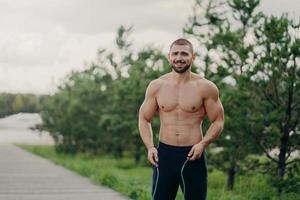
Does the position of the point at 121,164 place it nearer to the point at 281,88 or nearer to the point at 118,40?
the point at 118,40

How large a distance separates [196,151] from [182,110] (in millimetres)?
356

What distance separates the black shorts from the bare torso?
0.27ft

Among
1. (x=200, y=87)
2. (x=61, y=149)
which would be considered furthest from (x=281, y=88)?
(x=61, y=149)

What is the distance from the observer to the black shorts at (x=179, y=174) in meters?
4.79

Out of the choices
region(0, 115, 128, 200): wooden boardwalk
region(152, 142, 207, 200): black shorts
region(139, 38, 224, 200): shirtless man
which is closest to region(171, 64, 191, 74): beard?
region(139, 38, 224, 200): shirtless man

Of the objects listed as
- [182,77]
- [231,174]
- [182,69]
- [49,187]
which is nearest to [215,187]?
[231,174]

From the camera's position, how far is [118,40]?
3056cm

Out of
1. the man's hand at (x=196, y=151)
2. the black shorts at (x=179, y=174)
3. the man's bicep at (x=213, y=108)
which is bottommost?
the black shorts at (x=179, y=174)

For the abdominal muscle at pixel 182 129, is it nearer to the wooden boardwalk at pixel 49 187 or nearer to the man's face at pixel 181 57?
the man's face at pixel 181 57

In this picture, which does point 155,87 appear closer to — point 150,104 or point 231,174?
point 150,104

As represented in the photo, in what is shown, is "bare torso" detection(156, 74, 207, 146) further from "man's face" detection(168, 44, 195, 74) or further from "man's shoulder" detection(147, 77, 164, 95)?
"man's face" detection(168, 44, 195, 74)

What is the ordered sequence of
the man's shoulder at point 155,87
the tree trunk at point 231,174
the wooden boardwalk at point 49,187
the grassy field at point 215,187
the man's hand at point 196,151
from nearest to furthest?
1. the man's hand at point 196,151
2. the man's shoulder at point 155,87
3. the grassy field at point 215,187
4. the wooden boardwalk at point 49,187
5. the tree trunk at point 231,174

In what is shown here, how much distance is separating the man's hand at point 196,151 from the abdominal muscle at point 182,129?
105 mm

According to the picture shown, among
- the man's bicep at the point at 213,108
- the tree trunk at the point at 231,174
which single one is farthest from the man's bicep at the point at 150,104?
the tree trunk at the point at 231,174
